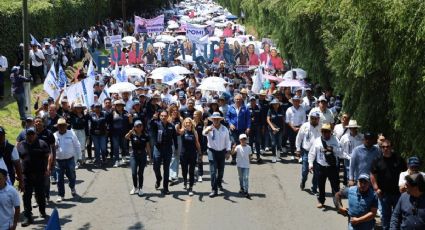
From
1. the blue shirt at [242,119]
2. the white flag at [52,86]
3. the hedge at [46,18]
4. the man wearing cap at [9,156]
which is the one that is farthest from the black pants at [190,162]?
the hedge at [46,18]

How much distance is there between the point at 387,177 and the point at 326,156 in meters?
2.10

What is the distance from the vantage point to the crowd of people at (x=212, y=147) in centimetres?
924

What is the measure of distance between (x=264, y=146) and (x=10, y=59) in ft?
42.4

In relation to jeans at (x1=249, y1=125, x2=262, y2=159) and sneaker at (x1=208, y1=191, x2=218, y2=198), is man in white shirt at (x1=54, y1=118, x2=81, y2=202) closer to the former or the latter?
sneaker at (x1=208, y1=191, x2=218, y2=198)

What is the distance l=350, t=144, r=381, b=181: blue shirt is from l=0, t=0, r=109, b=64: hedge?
17.5m

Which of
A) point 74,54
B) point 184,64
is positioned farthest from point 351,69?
point 74,54

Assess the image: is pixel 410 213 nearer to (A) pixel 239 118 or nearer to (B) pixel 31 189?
(B) pixel 31 189

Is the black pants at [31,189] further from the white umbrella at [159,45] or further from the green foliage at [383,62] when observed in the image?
the white umbrella at [159,45]

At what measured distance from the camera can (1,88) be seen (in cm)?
2242

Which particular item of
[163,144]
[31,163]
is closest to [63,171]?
[31,163]

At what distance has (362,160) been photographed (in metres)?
11.1

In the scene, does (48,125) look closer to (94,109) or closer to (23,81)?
(94,109)

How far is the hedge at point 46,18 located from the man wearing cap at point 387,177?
1824 cm

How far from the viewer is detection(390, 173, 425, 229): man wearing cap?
8227 mm
